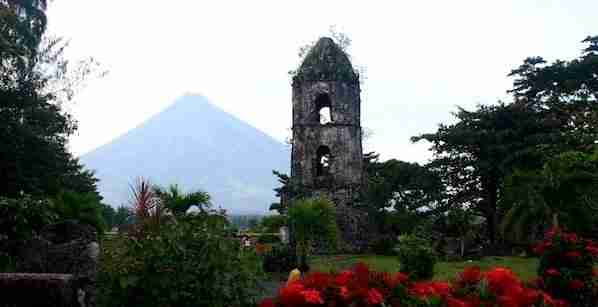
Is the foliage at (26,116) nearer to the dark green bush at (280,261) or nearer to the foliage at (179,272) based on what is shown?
the dark green bush at (280,261)

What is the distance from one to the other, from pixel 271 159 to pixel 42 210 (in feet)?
421

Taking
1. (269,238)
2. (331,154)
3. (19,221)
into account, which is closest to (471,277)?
(19,221)

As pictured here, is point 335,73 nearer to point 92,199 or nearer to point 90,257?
point 92,199

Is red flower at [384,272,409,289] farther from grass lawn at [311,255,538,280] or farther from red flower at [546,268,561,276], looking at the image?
grass lawn at [311,255,538,280]

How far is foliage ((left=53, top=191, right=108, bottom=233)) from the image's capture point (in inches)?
405

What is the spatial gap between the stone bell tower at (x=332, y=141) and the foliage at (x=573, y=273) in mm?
11907

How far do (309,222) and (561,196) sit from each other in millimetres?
6595

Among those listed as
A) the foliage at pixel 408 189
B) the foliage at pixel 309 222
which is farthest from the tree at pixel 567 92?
the foliage at pixel 309 222

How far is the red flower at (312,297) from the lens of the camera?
142 inches

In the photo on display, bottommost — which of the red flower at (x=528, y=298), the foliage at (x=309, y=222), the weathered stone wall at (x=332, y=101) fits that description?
the red flower at (x=528, y=298)

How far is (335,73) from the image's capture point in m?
19.5

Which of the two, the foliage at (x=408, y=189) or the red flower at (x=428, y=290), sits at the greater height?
the foliage at (x=408, y=189)

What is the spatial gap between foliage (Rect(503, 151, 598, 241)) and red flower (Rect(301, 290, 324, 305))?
12.6 meters

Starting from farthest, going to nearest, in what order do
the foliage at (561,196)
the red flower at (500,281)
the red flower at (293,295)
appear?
the foliage at (561,196), the red flower at (500,281), the red flower at (293,295)
